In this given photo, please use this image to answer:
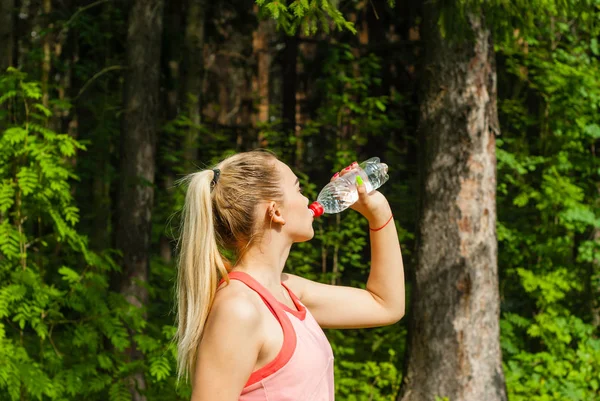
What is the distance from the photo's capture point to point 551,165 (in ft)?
27.0

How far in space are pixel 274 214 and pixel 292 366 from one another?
51 centimetres

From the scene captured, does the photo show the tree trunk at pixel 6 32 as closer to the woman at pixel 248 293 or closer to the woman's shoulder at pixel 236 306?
the woman at pixel 248 293

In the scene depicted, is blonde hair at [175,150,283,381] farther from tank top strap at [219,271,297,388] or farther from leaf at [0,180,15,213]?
leaf at [0,180,15,213]

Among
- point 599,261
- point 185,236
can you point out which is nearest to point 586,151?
point 599,261

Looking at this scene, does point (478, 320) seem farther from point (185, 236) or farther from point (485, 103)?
point (185, 236)

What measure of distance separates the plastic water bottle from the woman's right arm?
0.53 meters

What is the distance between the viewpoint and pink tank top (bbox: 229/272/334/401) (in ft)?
7.95

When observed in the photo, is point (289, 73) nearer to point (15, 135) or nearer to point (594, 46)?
point (594, 46)

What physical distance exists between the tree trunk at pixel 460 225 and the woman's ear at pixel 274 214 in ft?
12.6

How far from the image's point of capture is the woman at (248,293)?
2.33 metres

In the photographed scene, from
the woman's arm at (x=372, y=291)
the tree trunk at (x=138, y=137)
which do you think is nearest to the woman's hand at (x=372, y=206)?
the woman's arm at (x=372, y=291)

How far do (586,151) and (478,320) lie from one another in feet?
9.47

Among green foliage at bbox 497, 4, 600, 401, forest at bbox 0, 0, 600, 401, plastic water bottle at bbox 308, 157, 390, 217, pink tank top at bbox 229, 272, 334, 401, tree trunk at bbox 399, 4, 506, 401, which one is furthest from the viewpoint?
green foliage at bbox 497, 4, 600, 401

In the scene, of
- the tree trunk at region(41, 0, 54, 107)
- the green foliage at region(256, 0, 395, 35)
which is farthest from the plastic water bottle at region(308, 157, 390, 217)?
the tree trunk at region(41, 0, 54, 107)
